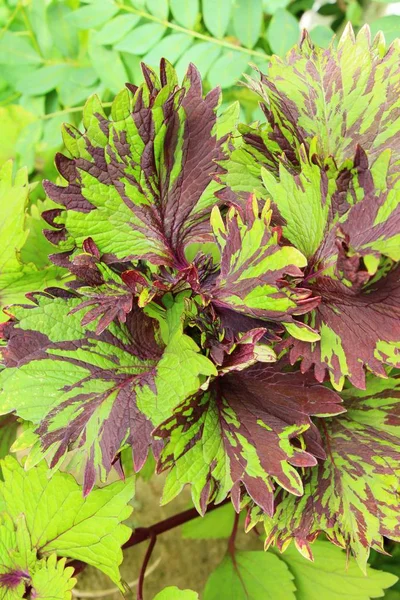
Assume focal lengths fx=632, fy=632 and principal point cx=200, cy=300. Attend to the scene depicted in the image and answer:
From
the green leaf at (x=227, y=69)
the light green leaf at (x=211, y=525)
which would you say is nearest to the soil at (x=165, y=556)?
the light green leaf at (x=211, y=525)

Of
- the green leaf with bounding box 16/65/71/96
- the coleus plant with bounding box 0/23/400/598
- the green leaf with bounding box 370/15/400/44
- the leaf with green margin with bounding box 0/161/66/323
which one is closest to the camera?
the coleus plant with bounding box 0/23/400/598

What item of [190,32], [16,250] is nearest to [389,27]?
[190,32]

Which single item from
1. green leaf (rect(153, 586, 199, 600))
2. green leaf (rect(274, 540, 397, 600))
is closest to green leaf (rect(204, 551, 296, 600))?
green leaf (rect(274, 540, 397, 600))

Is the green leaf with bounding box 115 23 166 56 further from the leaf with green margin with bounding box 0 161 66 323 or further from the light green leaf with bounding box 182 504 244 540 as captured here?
the light green leaf with bounding box 182 504 244 540

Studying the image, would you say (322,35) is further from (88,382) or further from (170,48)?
(88,382)

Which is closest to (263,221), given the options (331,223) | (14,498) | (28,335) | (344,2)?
(331,223)

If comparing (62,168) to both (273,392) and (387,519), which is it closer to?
(273,392)

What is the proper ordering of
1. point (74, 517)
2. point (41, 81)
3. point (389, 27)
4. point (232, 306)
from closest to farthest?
point (232, 306)
point (74, 517)
point (389, 27)
point (41, 81)
